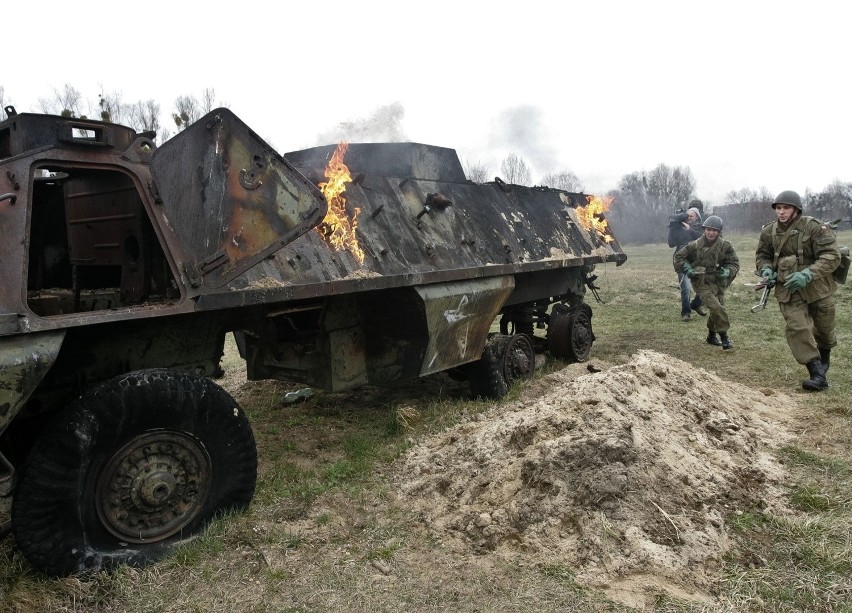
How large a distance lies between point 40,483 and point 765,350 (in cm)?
887

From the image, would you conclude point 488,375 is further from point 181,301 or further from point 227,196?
point 181,301

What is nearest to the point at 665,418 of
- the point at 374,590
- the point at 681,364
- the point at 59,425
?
the point at 681,364

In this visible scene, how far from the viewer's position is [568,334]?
8.79 meters

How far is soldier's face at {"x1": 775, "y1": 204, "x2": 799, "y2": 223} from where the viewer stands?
23.4ft

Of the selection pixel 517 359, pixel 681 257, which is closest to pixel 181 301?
pixel 517 359

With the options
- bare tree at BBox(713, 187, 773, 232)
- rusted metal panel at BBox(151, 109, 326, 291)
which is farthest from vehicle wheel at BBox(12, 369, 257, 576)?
bare tree at BBox(713, 187, 773, 232)

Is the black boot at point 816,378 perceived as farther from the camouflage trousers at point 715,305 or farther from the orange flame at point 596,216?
the orange flame at point 596,216

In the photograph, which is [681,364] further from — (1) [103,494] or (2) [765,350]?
Result: (1) [103,494]

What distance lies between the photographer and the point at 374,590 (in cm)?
342

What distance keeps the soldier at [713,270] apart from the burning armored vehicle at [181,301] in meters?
4.22

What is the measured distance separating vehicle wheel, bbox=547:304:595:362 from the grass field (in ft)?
8.60

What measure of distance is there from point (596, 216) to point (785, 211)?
3002 mm

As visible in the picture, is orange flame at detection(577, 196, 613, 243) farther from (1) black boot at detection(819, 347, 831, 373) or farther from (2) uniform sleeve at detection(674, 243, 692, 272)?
(1) black boot at detection(819, 347, 831, 373)

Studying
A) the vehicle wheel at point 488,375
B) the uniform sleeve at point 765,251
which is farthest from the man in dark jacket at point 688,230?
the vehicle wheel at point 488,375
